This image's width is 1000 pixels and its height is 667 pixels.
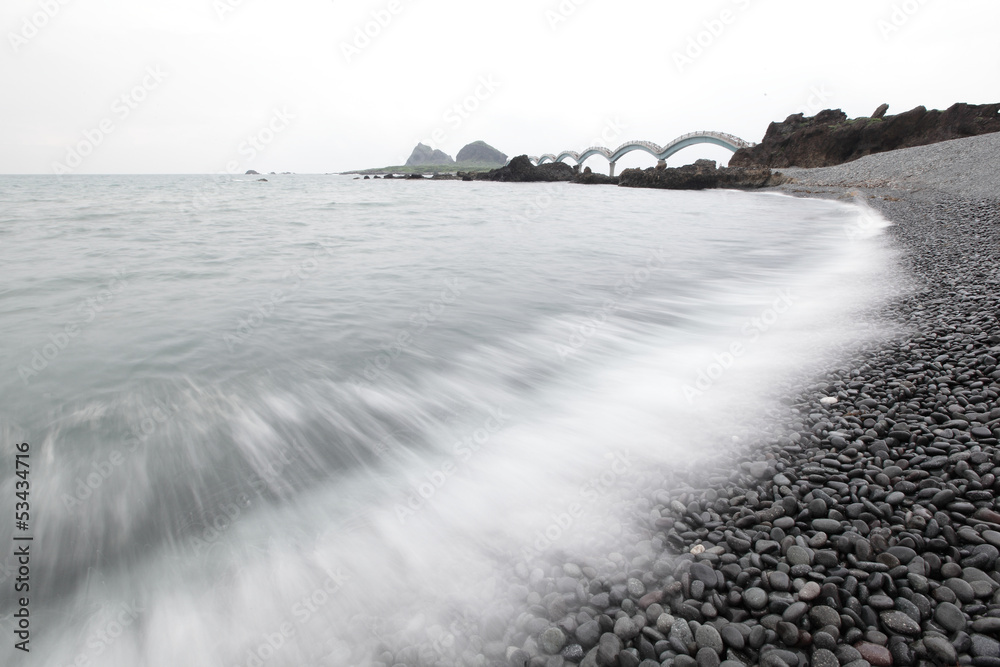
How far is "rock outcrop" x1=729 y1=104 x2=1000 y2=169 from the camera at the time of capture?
48.5 meters

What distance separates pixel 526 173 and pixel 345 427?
94192 mm

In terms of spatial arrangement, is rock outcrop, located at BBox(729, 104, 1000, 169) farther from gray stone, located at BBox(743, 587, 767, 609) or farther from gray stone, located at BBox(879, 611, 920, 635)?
gray stone, located at BBox(743, 587, 767, 609)

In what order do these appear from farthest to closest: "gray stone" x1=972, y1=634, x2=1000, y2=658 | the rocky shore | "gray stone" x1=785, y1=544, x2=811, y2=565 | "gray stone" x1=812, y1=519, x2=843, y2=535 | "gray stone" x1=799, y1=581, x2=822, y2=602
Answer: "gray stone" x1=812, y1=519, x2=843, y2=535, "gray stone" x1=785, y1=544, x2=811, y2=565, "gray stone" x1=799, y1=581, x2=822, y2=602, the rocky shore, "gray stone" x1=972, y1=634, x2=1000, y2=658

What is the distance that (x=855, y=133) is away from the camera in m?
56.5

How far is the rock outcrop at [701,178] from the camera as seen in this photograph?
50.8 metres

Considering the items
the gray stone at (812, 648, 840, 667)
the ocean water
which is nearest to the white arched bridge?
the ocean water

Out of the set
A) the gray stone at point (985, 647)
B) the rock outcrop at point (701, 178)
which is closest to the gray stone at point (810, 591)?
the gray stone at point (985, 647)

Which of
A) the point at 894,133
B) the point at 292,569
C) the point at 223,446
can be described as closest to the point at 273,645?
the point at 292,569

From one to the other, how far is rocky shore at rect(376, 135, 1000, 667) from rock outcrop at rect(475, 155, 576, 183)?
93.5 m

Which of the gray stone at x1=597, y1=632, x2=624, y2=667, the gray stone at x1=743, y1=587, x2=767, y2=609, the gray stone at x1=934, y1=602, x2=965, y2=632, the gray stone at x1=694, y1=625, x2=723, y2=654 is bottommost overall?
the gray stone at x1=597, y1=632, x2=624, y2=667

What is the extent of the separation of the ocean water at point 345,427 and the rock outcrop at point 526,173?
86.3 m

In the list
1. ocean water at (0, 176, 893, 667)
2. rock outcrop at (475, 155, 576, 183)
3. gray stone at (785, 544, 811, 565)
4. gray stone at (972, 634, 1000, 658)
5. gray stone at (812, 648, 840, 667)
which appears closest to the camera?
gray stone at (972, 634, 1000, 658)

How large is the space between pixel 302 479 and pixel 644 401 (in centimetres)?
359

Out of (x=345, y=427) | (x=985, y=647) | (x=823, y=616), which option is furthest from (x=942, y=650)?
(x=345, y=427)
